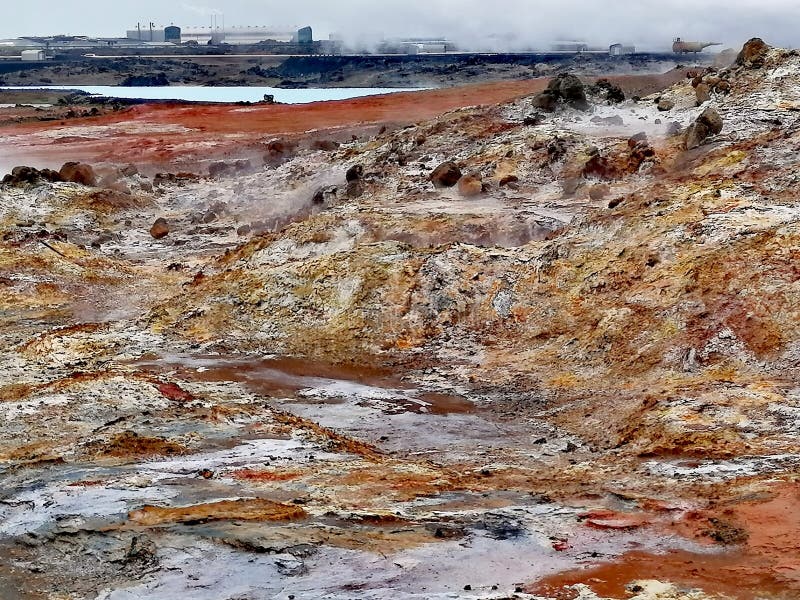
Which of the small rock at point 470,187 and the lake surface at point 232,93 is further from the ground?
the lake surface at point 232,93

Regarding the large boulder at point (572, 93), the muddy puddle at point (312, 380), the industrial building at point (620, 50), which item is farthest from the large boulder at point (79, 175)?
the industrial building at point (620, 50)

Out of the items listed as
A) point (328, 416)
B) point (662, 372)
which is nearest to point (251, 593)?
point (328, 416)

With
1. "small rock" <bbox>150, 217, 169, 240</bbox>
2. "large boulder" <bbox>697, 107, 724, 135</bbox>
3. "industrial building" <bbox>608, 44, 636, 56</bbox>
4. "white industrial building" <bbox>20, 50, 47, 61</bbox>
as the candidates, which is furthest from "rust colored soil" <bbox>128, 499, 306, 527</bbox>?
"white industrial building" <bbox>20, 50, 47, 61</bbox>

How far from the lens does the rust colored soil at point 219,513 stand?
7930mm

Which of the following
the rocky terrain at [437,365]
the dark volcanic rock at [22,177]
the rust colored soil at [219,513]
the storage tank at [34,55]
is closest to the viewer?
the rocky terrain at [437,365]

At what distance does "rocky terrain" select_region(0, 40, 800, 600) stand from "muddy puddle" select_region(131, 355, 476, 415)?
0.07 m

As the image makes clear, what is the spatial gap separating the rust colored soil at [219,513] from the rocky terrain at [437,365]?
0.14 ft

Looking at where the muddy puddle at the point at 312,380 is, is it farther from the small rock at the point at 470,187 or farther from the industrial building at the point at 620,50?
the industrial building at the point at 620,50

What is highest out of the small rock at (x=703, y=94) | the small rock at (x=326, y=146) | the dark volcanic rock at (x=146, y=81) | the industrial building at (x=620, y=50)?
the industrial building at (x=620, y=50)

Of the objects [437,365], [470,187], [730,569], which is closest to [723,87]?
[470,187]

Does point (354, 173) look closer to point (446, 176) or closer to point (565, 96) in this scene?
point (446, 176)

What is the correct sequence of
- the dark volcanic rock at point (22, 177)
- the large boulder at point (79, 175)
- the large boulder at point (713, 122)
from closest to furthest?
1. the large boulder at point (713, 122)
2. the dark volcanic rock at point (22, 177)
3. the large boulder at point (79, 175)

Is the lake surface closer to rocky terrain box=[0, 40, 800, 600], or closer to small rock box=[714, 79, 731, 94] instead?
rocky terrain box=[0, 40, 800, 600]

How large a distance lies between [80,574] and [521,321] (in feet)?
29.9
